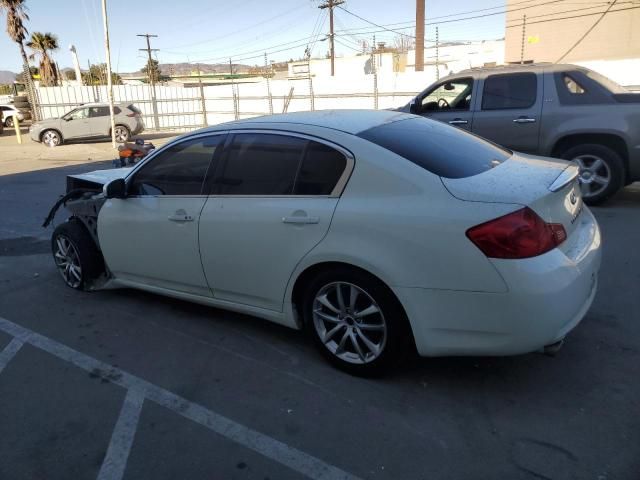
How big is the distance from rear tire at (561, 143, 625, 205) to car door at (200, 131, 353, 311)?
4883 millimetres

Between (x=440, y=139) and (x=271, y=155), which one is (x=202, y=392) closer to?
(x=271, y=155)

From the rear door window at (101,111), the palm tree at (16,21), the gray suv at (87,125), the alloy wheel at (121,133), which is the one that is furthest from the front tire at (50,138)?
the palm tree at (16,21)

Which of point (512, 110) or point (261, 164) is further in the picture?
point (512, 110)

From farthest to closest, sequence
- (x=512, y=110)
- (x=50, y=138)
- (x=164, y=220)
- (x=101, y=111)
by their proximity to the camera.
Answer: (x=101, y=111) → (x=50, y=138) → (x=512, y=110) → (x=164, y=220)

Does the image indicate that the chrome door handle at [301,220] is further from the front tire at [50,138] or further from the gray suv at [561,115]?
the front tire at [50,138]

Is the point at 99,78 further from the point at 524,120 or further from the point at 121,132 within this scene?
the point at 524,120

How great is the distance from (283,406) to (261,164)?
1.54 m

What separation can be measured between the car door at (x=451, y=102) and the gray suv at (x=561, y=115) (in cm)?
1

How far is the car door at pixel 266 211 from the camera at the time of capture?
10.5ft

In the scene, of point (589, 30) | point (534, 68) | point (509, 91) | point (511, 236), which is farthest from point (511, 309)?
point (589, 30)

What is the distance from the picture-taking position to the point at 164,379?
132 inches

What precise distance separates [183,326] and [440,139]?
92.5 inches

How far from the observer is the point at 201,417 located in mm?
2949

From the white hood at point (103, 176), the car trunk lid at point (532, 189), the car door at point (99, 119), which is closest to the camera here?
the car trunk lid at point (532, 189)
